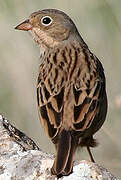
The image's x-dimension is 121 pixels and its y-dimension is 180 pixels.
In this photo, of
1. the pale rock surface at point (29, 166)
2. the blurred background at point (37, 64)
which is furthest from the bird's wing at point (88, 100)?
the blurred background at point (37, 64)

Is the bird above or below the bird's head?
below

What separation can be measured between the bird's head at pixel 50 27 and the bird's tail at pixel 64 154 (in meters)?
1.55

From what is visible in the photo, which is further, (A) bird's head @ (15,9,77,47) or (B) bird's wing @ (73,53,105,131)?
(A) bird's head @ (15,9,77,47)

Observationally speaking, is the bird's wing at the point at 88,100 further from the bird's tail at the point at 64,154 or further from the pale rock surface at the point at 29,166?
the pale rock surface at the point at 29,166

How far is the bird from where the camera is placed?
486cm

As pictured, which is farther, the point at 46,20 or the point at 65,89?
the point at 46,20

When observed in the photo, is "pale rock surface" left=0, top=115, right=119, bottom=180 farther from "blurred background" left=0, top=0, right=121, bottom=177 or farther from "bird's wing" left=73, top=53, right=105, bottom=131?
"blurred background" left=0, top=0, right=121, bottom=177

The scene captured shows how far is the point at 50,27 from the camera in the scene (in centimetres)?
631

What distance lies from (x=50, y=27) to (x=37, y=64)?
0.80 metres

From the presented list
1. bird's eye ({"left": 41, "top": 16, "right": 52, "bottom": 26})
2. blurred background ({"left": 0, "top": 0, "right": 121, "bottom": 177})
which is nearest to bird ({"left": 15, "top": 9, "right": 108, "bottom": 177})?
bird's eye ({"left": 41, "top": 16, "right": 52, "bottom": 26})

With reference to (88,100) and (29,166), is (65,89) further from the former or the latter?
(29,166)

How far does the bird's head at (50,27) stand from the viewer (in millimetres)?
6277

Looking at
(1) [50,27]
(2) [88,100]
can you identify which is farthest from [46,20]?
(2) [88,100]

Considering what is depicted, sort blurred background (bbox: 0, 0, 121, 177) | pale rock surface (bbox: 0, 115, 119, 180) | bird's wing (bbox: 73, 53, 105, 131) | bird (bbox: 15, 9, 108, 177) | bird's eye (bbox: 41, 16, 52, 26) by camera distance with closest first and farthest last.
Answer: pale rock surface (bbox: 0, 115, 119, 180) → bird (bbox: 15, 9, 108, 177) → bird's wing (bbox: 73, 53, 105, 131) → bird's eye (bbox: 41, 16, 52, 26) → blurred background (bbox: 0, 0, 121, 177)
